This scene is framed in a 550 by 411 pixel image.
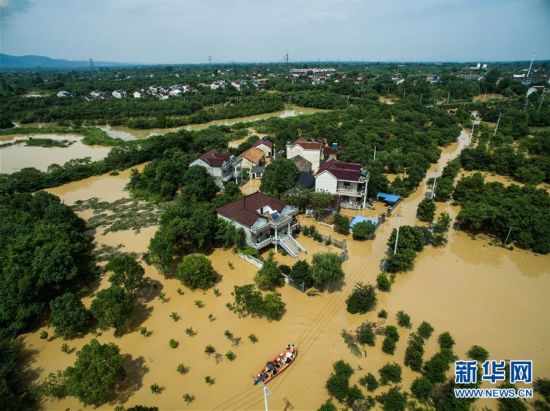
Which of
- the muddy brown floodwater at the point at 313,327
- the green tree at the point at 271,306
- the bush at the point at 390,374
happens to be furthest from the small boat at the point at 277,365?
the bush at the point at 390,374

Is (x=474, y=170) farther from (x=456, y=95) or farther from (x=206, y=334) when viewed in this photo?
(x=456, y=95)

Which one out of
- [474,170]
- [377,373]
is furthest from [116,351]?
[474,170]

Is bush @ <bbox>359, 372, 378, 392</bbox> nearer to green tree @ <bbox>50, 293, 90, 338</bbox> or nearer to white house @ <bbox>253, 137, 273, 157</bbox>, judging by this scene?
green tree @ <bbox>50, 293, 90, 338</bbox>

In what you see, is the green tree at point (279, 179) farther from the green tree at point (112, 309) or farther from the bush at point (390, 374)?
the bush at point (390, 374)

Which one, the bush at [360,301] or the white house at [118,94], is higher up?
the white house at [118,94]

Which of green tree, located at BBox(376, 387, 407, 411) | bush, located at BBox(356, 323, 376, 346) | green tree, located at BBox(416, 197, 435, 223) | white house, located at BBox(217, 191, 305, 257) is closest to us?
green tree, located at BBox(376, 387, 407, 411)

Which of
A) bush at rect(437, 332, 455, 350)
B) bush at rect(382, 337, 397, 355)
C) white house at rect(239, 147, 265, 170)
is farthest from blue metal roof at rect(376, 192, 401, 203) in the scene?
bush at rect(382, 337, 397, 355)

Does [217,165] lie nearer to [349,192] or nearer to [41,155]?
[349,192]
